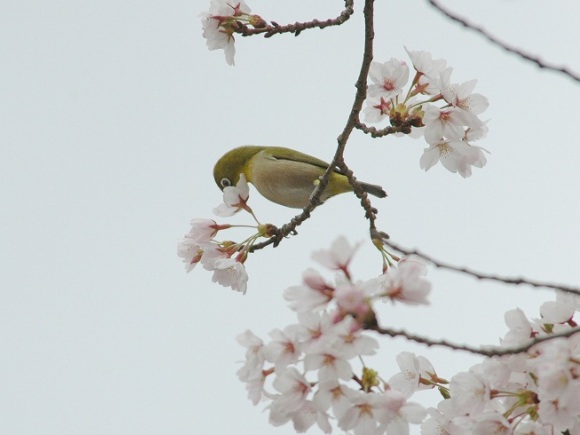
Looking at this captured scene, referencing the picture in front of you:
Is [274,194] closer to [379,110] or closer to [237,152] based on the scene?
[237,152]

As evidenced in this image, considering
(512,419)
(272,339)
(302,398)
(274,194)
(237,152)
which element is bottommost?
(512,419)

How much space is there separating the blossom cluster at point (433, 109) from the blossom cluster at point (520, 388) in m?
1.16

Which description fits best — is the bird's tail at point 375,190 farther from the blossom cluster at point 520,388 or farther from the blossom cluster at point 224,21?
the blossom cluster at point 520,388

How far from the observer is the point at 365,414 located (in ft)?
7.69

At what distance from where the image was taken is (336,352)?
7.24 ft

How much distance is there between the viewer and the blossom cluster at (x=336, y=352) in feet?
7.11

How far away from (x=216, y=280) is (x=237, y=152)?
9.93ft

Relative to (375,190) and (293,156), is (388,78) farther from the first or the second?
(293,156)

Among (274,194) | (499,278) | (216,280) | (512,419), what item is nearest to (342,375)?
(499,278)

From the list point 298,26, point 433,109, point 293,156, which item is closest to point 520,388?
point 433,109

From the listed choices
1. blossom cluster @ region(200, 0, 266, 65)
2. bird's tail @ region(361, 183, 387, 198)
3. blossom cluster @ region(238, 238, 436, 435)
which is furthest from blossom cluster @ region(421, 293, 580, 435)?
bird's tail @ region(361, 183, 387, 198)

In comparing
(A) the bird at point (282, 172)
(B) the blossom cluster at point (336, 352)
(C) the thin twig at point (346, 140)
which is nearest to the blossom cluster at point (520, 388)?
(B) the blossom cluster at point (336, 352)

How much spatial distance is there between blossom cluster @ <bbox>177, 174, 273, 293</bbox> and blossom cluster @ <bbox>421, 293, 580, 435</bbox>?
130 centimetres

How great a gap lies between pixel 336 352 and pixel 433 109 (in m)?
1.73
